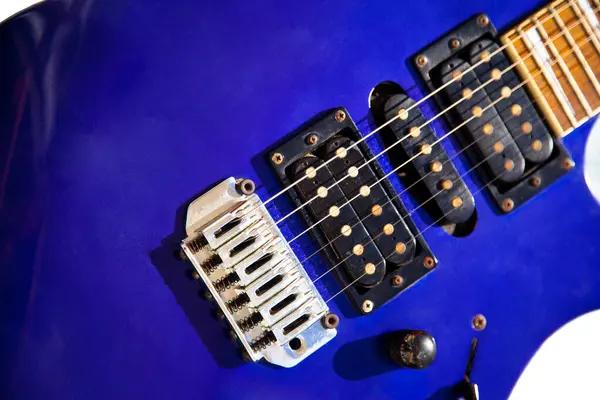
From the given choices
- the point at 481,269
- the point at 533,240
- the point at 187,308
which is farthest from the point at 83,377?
the point at 533,240

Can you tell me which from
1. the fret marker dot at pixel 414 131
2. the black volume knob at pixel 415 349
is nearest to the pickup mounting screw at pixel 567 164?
the fret marker dot at pixel 414 131

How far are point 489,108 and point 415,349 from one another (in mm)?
397

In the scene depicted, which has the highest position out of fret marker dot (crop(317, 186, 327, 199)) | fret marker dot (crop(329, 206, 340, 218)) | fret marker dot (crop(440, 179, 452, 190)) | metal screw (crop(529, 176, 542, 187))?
fret marker dot (crop(317, 186, 327, 199))

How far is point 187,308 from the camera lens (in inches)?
40.6

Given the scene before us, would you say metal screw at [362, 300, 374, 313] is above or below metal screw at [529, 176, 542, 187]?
below

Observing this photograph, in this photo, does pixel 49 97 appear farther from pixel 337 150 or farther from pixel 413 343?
pixel 413 343

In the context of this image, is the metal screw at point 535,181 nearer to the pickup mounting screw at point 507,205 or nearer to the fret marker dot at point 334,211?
the pickup mounting screw at point 507,205

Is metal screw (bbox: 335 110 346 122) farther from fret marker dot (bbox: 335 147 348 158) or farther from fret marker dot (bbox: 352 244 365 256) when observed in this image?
fret marker dot (bbox: 352 244 365 256)

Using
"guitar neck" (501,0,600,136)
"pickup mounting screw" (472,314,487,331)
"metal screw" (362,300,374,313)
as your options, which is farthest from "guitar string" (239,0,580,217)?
"pickup mounting screw" (472,314,487,331)

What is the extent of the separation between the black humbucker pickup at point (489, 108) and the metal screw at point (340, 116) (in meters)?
0.15

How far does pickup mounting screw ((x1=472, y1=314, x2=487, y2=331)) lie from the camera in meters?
1.14

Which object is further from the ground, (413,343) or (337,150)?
(337,150)

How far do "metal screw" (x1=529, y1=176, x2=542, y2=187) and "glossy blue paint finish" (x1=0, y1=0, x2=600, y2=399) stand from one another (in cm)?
7

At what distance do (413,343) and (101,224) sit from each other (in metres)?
0.49
